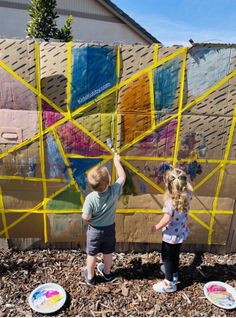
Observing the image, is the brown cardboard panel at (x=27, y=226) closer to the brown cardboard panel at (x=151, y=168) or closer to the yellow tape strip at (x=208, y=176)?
the brown cardboard panel at (x=151, y=168)

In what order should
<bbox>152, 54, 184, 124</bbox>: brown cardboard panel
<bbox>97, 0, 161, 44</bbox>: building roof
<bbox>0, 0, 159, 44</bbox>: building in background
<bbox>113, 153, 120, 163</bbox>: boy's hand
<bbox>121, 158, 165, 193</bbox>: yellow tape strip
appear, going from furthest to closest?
<bbox>97, 0, 161, 44</bbox>: building roof < <bbox>0, 0, 159, 44</bbox>: building in background < <bbox>121, 158, 165, 193</bbox>: yellow tape strip < <bbox>113, 153, 120, 163</bbox>: boy's hand < <bbox>152, 54, 184, 124</bbox>: brown cardboard panel

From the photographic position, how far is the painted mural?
2799mm

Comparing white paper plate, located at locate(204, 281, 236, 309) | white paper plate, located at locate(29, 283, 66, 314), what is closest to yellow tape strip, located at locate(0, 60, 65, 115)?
white paper plate, located at locate(29, 283, 66, 314)

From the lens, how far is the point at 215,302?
2717mm

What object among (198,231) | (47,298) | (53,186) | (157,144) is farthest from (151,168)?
(47,298)

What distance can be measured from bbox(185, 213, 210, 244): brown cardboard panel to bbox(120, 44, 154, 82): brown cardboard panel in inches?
65.0

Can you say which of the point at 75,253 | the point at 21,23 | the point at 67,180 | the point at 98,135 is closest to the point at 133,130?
the point at 98,135

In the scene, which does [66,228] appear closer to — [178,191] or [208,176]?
[178,191]

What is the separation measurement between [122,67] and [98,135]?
0.69 meters

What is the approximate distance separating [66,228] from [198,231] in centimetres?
146

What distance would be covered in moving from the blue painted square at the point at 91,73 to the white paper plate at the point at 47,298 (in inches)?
68.8

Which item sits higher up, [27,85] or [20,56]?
[20,56]

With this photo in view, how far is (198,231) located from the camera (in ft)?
10.8

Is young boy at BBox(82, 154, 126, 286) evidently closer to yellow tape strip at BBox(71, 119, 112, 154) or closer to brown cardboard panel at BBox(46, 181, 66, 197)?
yellow tape strip at BBox(71, 119, 112, 154)
